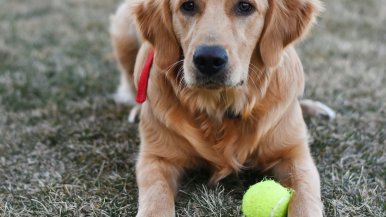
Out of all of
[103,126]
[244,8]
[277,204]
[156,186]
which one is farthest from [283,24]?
[103,126]

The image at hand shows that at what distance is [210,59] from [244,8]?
0.41 m

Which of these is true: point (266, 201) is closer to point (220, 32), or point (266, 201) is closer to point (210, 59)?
point (210, 59)

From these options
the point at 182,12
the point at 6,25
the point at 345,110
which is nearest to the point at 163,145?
the point at 182,12

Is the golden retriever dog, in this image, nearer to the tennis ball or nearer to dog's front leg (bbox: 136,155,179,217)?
dog's front leg (bbox: 136,155,179,217)

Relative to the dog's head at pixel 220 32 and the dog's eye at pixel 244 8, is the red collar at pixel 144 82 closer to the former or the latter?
the dog's head at pixel 220 32

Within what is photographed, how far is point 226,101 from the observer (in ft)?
9.96

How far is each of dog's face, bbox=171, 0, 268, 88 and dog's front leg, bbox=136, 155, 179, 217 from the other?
0.57 meters

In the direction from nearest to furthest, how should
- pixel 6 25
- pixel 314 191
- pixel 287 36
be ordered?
pixel 314 191
pixel 287 36
pixel 6 25

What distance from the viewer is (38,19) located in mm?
7008

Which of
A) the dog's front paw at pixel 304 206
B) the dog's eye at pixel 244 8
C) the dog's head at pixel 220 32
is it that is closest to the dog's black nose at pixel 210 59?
the dog's head at pixel 220 32

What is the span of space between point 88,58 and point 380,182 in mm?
3361

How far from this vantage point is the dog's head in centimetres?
267

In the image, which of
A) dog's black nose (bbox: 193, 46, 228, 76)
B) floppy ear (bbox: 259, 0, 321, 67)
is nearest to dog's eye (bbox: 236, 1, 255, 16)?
floppy ear (bbox: 259, 0, 321, 67)

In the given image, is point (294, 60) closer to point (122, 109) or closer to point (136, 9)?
point (136, 9)
